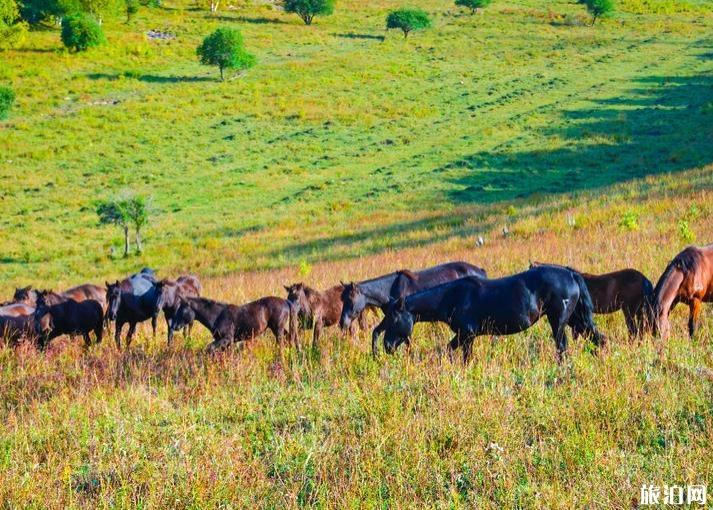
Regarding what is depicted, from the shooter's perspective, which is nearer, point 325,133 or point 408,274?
point 408,274

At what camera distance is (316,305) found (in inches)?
516

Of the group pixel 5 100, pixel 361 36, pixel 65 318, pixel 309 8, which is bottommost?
pixel 65 318

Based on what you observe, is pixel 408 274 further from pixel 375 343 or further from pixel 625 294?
pixel 625 294

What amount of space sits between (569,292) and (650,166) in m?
36.3

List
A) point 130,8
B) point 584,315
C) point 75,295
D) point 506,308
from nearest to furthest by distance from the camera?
point 506,308 < point 584,315 < point 75,295 < point 130,8

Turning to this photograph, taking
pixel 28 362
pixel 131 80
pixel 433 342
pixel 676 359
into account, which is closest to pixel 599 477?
pixel 676 359

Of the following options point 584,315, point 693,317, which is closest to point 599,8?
point 693,317

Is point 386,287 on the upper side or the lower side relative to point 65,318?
upper

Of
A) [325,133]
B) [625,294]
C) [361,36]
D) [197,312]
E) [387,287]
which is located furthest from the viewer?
[361,36]

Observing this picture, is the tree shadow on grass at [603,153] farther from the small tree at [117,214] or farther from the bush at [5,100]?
the bush at [5,100]

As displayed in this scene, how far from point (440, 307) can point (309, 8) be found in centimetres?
9598

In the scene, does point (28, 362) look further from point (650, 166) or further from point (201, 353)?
point (650, 166)

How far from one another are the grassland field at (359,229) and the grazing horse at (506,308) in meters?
0.39

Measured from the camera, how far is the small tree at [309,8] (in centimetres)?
9900
